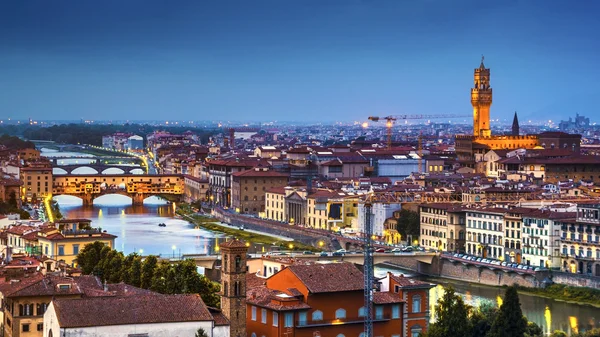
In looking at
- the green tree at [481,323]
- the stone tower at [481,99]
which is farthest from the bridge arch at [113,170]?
the green tree at [481,323]

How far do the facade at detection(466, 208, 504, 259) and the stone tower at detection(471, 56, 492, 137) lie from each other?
32366mm

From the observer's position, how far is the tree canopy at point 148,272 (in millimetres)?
21094

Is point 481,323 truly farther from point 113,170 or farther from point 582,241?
point 113,170

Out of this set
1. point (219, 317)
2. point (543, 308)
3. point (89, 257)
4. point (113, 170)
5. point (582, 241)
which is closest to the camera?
point (219, 317)

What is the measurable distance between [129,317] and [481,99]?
168 ft

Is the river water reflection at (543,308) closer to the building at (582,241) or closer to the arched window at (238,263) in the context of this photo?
the building at (582,241)

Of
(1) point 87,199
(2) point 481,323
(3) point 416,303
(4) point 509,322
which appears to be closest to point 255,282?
(3) point 416,303

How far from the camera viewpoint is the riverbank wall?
38.2 metres

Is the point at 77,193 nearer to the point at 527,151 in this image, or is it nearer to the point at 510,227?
the point at 527,151

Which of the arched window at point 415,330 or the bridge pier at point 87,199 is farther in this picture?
the bridge pier at point 87,199

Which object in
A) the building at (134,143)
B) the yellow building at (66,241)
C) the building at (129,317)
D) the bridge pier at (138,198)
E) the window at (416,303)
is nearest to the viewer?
the building at (129,317)

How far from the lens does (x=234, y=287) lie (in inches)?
693

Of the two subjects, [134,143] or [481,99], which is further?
[134,143]

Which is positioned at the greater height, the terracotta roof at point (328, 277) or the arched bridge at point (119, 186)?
the terracotta roof at point (328, 277)
